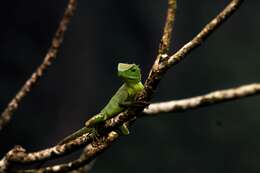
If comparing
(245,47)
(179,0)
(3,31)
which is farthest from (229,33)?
(3,31)

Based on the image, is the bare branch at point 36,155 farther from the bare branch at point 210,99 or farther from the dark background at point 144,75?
the dark background at point 144,75

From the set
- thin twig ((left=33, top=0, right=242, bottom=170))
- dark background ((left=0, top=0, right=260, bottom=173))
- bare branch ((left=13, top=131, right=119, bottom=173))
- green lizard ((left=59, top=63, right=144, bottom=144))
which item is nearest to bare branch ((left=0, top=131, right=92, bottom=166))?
bare branch ((left=13, top=131, right=119, bottom=173))

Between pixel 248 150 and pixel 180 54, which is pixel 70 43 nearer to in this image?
pixel 248 150

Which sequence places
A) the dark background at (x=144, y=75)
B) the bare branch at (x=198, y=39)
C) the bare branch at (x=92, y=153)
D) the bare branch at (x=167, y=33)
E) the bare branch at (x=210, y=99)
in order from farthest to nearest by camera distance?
the dark background at (x=144, y=75), the bare branch at (x=92, y=153), the bare branch at (x=167, y=33), the bare branch at (x=198, y=39), the bare branch at (x=210, y=99)

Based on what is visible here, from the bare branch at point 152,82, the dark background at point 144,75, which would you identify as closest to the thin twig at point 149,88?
the bare branch at point 152,82

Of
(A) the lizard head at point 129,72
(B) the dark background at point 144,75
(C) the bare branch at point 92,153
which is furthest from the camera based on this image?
(B) the dark background at point 144,75
